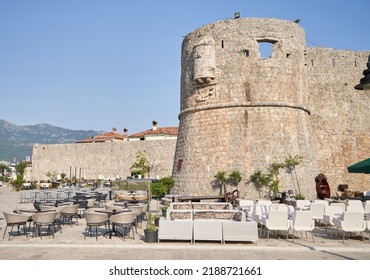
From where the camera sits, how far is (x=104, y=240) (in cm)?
770

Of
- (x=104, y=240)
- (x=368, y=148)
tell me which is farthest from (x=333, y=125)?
(x=104, y=240)

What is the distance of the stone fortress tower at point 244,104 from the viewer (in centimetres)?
1574

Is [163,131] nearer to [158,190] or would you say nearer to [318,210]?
[158,190]

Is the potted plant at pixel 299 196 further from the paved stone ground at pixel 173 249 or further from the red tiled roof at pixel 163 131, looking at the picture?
the red tiled roof at pixel 163 131

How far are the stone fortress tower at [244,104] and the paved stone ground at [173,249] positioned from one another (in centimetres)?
784

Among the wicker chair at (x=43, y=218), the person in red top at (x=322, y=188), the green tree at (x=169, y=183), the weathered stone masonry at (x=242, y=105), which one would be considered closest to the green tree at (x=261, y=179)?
the weathered stone masonry at (x=242, y=105)

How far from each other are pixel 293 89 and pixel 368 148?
6.73 metres

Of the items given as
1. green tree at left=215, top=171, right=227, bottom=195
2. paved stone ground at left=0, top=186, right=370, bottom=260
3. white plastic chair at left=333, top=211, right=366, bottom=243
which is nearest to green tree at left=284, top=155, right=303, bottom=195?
green tree at left=215, top=171, right=227, bottom=195

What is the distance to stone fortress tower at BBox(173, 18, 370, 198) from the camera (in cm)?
1574

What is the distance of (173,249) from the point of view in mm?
6785

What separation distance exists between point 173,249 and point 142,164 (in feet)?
84.2

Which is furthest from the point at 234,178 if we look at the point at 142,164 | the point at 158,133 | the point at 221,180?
the point at 158,133

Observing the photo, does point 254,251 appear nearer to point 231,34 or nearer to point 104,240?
point 104,240

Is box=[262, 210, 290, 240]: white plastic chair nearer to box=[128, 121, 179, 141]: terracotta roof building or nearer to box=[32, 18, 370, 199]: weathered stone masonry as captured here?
box=[32, 18, 370, 199]: weathered stone masonry
